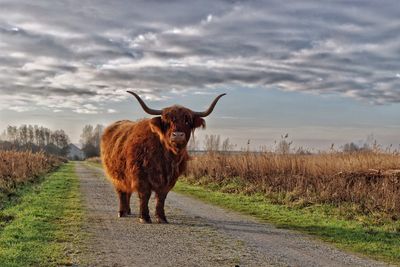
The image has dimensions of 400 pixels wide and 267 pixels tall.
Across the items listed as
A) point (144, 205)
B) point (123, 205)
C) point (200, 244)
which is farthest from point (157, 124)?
point (200, 244)

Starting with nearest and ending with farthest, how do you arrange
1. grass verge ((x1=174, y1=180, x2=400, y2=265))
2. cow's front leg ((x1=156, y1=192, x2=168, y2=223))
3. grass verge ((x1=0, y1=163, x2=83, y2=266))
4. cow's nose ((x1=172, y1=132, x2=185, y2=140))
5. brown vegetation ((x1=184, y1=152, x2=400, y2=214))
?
grass verge ((x1=0, y1=163, x2=83, y2=266)) → grass verge ((x1=174, y1=180, x2=400, y2=265)) → cow's nose ((x1=172, y1=132, x2=185, y2=140)) → cow's front leg ((x1=156, y1=192, x2=168, y2=223)) → brown vegetation ((x1=184, y1=152, x2=400, y2=214))

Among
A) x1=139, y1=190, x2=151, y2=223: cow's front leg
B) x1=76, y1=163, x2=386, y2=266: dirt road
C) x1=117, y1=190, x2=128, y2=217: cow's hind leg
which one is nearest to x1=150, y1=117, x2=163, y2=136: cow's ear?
x1=139, y1=190, x2=151, y2=223: cow's front leg

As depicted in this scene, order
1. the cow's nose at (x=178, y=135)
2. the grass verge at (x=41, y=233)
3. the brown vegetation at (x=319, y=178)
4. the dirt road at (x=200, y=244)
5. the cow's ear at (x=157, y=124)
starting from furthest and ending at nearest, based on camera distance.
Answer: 1. the brown vegetation at (x=319, y=178)
2. the cow's ear at (x=157, y=124)
3. the cow's nose at (x=178, y=135)
4. the dirt road at (x=200, y=244)
5. the grass verge at (x=41, y=233)

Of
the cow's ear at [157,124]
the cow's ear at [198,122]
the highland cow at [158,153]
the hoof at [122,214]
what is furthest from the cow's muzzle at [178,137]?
the hoof at [122,214]

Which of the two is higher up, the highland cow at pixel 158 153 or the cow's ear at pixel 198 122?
the cow's ear at pixel 198 122

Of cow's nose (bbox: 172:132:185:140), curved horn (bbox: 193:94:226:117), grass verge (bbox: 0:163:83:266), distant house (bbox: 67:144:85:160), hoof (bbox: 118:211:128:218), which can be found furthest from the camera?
distant house (bbox: 67:144:85:160)

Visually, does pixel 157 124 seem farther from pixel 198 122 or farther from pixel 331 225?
pixel 331 225

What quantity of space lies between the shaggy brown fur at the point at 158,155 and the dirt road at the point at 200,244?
760 mm

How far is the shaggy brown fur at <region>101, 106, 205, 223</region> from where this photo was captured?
10.1 meters

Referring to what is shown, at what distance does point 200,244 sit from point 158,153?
290 centimetres

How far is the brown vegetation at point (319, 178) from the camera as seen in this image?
1348 centimetres

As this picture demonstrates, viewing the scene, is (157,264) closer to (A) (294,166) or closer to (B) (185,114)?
(B) (185,114)

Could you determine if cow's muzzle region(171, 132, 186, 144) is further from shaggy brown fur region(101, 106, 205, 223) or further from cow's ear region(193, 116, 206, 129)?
cow's ear region(193, 116, 206, 129)

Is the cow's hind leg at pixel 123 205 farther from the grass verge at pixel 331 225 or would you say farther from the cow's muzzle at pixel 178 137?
the grass verge at pixel 331 225
